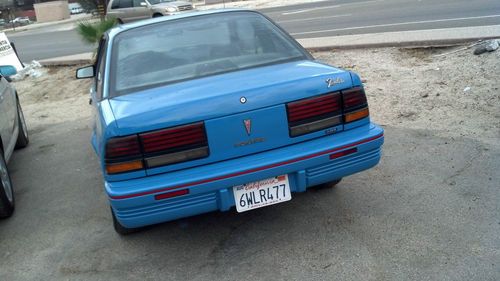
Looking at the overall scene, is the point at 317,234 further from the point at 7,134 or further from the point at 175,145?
the point at 7,134

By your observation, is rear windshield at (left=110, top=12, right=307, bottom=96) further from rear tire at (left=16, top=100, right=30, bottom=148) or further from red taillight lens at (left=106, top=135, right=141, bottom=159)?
rear tire at (left=16, top=100, right=30, bottom=148)

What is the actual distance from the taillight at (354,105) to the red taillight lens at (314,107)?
0.06 metres

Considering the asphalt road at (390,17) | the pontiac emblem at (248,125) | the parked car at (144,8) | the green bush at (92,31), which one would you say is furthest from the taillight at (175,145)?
the parked car at (144,8)

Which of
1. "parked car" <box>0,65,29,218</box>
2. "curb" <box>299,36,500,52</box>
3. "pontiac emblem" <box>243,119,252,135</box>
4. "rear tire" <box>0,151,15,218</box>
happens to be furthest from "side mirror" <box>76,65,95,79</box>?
"curb" <box>299,36,500,52</box>

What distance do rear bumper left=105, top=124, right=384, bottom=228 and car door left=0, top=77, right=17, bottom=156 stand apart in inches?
105

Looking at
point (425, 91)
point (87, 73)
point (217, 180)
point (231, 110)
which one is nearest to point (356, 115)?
point (231, 110)

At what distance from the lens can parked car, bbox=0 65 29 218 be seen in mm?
4746

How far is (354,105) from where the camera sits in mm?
3646

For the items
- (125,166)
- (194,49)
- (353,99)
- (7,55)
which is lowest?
(7,55)

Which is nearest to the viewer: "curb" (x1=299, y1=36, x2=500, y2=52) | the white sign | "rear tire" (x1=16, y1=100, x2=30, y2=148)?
"rear tire" (x1=16, y1=100, x2=30, y2=148)

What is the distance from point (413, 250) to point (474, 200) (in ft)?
3.04

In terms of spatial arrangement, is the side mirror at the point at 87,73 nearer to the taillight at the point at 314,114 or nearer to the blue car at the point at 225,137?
the blue car at the point at 225,137

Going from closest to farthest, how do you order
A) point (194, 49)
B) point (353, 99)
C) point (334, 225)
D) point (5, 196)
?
1. point (353, 99)
2. point (334, 225)
3. point (194, 49)
4. point (5, 196)

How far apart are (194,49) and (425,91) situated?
3.64 metres
